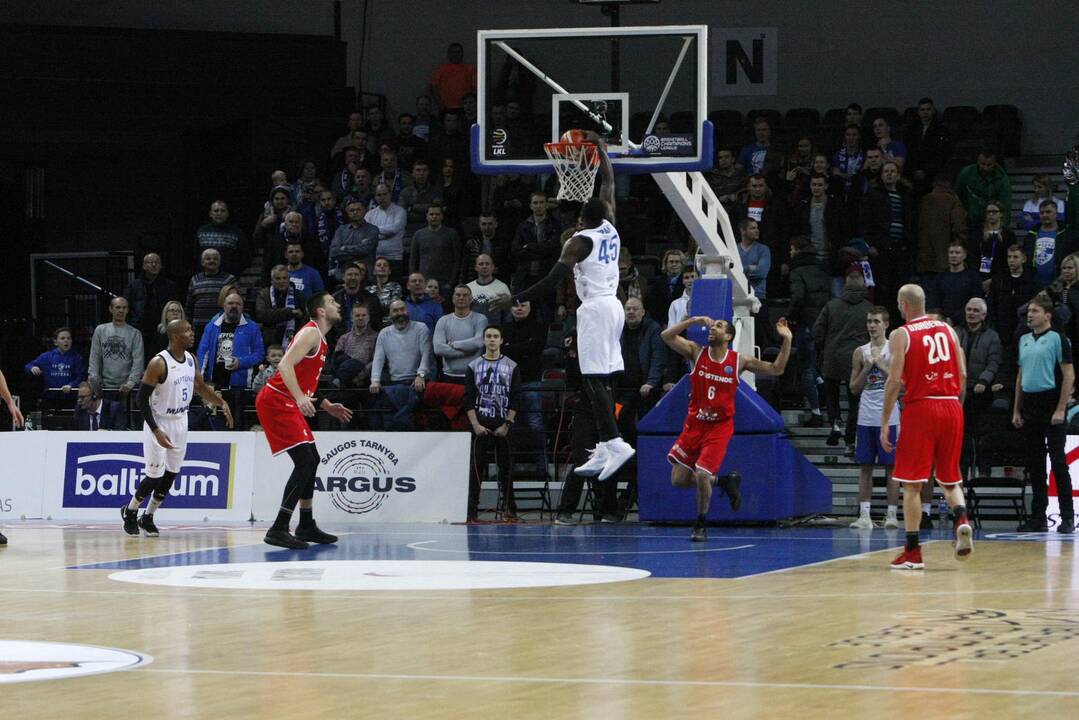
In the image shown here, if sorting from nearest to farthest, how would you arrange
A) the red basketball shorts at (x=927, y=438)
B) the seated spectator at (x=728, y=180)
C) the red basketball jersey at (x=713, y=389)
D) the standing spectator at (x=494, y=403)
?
the red basketball shorts at (x=927, y=438) < the red basketball jersey at (x=713, y=389) < the standing spectator at (x=494, y=403) < the seated spectator at (x=728, y=180)

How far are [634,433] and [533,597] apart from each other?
7026 mm

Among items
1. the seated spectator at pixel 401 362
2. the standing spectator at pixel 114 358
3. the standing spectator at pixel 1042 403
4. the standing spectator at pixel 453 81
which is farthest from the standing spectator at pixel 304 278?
the standing spectator at pixel 1042 403

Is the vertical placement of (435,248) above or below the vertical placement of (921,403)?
above

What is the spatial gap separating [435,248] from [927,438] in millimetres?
9161

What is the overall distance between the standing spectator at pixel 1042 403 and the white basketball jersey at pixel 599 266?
4.84 m

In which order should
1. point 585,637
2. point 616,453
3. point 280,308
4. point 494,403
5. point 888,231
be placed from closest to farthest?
point 585,637 → point 616,453 → point 494,403 → point 888,231 → point 280,308

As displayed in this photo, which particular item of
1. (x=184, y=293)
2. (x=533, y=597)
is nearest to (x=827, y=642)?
(x=533, y=597)

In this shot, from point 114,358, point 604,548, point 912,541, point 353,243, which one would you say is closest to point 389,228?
point 353,243

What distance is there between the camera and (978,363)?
16.1 m

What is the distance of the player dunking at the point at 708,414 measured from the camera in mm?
13523

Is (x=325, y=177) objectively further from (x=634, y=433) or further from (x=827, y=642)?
(x=827, y=642)

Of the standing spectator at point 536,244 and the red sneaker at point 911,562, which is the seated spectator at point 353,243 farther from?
the red sneaker at point 911,562

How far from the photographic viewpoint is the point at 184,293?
22516 millimetres

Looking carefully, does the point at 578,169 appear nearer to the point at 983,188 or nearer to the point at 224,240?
the point at 983,188
